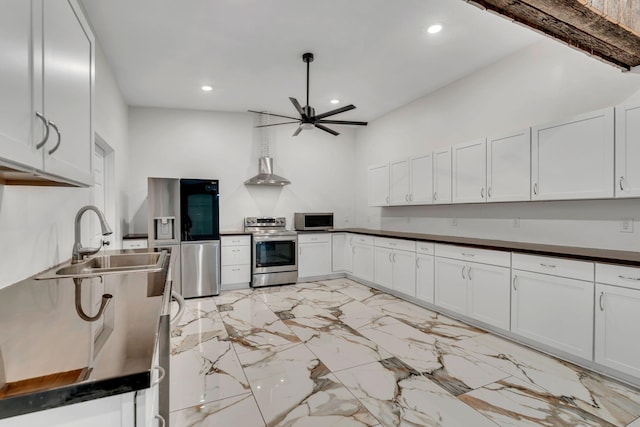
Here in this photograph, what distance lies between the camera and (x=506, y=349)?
8.69 feet

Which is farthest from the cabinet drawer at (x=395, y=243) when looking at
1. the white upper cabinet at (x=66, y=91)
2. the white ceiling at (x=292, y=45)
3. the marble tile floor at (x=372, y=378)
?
the white upper cabinet at (x=66, y=91)

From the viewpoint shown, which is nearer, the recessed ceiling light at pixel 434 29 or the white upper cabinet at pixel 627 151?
the white upper cabinet at pixel 627 151

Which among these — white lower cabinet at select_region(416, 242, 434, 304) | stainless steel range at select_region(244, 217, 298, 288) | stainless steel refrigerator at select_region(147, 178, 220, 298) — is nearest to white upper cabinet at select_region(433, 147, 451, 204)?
white lower cabinet at select_region(416, 242, 434, 304)

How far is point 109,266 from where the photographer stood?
2250 millimetres

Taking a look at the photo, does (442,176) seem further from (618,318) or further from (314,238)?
(314,238)

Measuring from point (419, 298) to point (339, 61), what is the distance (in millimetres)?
2982

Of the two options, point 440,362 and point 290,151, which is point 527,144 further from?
point 290,151

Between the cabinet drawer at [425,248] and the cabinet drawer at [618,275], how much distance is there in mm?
1553

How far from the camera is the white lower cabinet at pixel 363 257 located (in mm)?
4770

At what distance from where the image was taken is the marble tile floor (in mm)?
1806

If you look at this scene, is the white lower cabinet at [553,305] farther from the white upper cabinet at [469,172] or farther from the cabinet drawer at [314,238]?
the cabinet drawer at [314,238]

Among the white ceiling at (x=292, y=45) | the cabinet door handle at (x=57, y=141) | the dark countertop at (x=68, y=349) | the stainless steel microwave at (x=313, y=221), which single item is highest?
the white ceiling at (x=292, y=45)

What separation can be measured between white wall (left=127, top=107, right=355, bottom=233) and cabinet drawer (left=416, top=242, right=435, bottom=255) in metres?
2.50

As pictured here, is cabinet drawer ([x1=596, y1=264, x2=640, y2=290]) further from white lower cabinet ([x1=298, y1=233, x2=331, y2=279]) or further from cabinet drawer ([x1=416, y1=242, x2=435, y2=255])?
white lower cabinet ([x1=298, y1=233, x2=331, y2=279])
